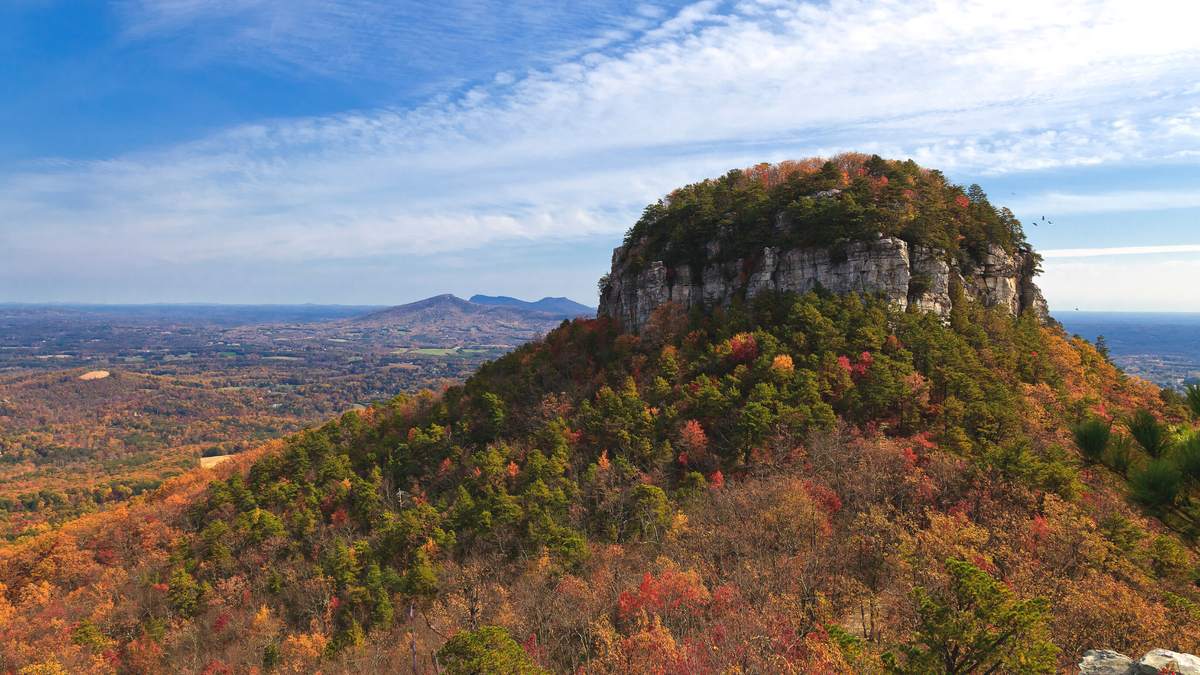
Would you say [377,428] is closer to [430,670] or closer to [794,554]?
[430,670]

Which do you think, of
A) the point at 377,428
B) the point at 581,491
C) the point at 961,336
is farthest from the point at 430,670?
the point at 961,336

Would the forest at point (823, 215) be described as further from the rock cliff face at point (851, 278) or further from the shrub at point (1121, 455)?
the shrub at point (1121, 455)

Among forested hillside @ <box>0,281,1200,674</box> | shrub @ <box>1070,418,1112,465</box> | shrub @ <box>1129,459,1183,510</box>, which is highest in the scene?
shrub @ <box>1070,418,1112,465</box>

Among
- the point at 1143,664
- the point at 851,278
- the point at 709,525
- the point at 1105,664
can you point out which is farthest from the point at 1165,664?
the point at 851,278

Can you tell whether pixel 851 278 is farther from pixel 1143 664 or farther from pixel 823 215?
pixel 1143 664

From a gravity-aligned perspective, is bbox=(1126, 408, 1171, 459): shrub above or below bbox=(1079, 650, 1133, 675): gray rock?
above

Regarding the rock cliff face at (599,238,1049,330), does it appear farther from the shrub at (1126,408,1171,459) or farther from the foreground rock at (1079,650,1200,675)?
the shrub at (1126,408,1171,459)

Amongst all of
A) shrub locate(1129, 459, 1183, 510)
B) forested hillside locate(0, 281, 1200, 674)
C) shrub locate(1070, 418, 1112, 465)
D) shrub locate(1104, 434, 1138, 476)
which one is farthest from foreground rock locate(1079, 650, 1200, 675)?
shrub locate(1070, 418, 1112, 465)
